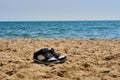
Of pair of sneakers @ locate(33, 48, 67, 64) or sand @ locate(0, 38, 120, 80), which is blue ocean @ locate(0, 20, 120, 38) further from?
pair of sneakers @ locate(33, 48, 67, 64)

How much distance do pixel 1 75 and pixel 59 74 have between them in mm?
1028

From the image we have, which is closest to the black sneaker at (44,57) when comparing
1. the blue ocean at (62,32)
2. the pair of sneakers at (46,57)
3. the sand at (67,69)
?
the pair of sneakers at (46,57)

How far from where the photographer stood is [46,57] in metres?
5.44

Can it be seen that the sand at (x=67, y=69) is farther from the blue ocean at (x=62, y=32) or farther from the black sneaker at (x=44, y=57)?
the blue ocean at (x=62, y=32)

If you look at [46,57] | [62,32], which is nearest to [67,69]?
[46,57]

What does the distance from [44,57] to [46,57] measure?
0.06 meters

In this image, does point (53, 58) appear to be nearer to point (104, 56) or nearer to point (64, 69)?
point (64, 69)

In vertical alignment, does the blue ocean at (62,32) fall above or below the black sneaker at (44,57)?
below

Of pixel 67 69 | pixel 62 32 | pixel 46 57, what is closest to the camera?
pixel 67 69

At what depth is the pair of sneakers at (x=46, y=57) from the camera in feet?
17.6

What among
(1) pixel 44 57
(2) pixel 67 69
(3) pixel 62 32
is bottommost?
(3) pixel 62 32

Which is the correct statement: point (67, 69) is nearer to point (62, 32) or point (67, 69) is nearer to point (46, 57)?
point (46, 57)

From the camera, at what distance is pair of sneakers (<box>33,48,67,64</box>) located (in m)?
5.38

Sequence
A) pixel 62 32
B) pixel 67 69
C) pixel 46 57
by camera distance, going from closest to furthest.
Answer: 1. pixel 67 69
2. pixel 46 57
3. pixel 62 32
